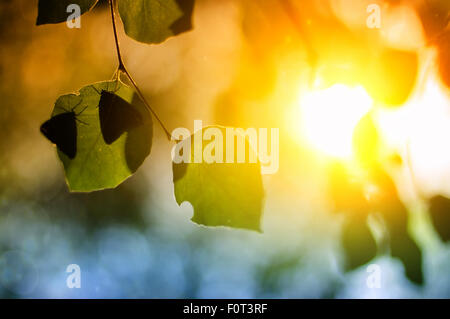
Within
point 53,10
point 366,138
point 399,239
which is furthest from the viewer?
point 399,239

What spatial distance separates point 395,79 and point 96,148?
1.89 ft

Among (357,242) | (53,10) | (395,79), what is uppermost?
(395,79)

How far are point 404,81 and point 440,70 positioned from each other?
0.29 ft

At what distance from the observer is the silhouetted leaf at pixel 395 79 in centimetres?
60

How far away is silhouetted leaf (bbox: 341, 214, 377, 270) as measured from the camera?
1.59 feet

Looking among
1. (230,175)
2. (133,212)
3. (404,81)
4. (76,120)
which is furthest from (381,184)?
(133,212)

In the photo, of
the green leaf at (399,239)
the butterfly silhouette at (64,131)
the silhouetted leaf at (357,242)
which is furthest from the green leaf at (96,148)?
the green leaf at (399,239)

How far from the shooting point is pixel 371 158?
22.2 inches

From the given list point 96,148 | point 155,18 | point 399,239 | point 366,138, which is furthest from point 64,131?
point 399,239

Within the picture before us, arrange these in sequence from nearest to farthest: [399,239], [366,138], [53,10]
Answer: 1. [53,10]
2. [366,138]
3. [399,239]

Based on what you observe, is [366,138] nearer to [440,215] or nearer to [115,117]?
[440,215]

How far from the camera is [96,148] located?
29cm

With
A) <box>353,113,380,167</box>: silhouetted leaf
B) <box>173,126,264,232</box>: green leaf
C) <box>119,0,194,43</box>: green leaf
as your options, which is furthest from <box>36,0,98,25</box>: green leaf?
<box>353,113,380,167</box>: silhouetted leaf

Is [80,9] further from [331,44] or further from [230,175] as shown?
[331,44]
